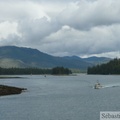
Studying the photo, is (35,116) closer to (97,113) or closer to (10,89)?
(97,113)

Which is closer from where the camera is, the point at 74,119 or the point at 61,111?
the point at 74,119

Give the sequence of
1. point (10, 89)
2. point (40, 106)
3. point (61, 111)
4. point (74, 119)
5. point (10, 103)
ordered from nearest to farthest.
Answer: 1. point (74, 119)
2. point (61, 111)
3. point (40, 106)
4. point (10, 103)
5. point (10, 89)

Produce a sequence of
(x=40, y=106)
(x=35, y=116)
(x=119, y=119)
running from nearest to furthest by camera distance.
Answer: (x=119, y=119)
(x=35, y=116)
(x=40, y=106)

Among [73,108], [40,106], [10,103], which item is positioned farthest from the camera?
[10,103]

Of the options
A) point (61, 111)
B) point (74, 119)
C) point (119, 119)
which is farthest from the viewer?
point (61, 111)

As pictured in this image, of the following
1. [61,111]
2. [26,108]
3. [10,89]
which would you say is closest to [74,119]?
[61,111]

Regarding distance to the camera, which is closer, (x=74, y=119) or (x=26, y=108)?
(x=74, y=119)

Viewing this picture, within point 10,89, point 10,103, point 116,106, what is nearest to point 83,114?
point 116,106

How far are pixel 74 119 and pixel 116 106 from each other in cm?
1945

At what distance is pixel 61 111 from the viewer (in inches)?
2874

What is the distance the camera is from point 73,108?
255 feet

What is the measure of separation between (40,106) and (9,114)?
44.4ft

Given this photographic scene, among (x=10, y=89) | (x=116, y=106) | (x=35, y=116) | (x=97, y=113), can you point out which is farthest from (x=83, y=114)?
(x=10, y=89)

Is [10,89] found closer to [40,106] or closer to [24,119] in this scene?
[40,106]
